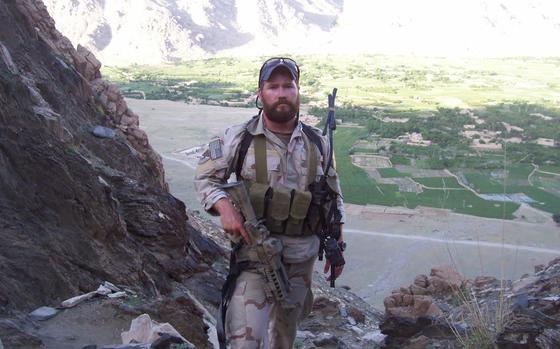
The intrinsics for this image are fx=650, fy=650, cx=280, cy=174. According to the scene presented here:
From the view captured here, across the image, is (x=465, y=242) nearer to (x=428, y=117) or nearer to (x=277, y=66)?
(x=277, y=66)

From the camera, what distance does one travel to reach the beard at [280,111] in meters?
3.64

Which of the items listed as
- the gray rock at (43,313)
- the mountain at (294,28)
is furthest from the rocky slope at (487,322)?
the mountain at (294,28)

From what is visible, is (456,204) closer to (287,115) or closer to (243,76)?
(287,115)

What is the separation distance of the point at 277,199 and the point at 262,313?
25.2 inches

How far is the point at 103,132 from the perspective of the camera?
474 inches

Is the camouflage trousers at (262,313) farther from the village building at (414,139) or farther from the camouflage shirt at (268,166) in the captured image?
the village building at (414,139)

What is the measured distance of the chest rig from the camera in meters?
3.61

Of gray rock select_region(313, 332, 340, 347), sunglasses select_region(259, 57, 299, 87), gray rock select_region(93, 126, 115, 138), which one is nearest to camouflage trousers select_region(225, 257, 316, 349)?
sunglasses select_region(259, 57, 299, 87)

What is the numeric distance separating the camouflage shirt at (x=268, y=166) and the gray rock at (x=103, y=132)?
8.67m

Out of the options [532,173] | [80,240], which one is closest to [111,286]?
[80,240]

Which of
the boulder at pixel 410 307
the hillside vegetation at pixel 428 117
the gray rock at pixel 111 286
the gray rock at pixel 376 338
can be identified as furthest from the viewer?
the hillside vegetation at pixel 428 117

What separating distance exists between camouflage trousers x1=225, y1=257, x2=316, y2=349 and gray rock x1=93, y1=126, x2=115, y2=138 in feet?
28.8

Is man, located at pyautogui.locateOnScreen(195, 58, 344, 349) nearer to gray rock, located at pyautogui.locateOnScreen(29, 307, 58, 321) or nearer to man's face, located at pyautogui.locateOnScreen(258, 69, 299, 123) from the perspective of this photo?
man's face, located at pyautogui.locateOnScreen(258, 69, 299, 123)

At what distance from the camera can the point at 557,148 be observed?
5259cm
